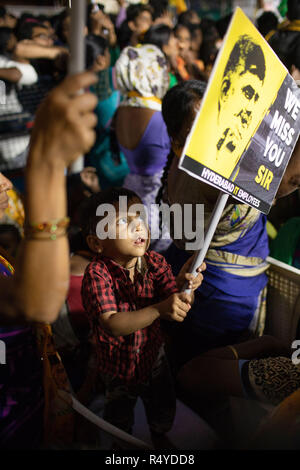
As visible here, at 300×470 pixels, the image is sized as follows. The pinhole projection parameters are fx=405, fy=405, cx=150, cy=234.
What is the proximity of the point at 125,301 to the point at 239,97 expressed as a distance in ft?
2.20

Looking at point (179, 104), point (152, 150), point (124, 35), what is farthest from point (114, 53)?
point (179, 104)

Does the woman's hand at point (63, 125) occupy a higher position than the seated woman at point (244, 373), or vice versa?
the woman's hand at point (63, 125)

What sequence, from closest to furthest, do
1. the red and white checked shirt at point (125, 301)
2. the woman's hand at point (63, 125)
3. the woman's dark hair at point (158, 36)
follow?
the woman's hand at point (63, 125) < the red and white checked shirt at point (125, 301) < the woman's dark hair at point (158, 36)

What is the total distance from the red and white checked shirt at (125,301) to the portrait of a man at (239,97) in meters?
0.46

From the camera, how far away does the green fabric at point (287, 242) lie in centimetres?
185

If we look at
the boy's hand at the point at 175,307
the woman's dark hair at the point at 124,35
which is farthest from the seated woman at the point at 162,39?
the boy's hand at the point at 175,307

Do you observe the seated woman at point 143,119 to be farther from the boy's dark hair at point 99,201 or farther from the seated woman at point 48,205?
the seated woman at point 48,205

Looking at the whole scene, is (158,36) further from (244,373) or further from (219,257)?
(244,373)

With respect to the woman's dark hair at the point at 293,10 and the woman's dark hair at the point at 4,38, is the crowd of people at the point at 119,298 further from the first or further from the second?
the woman's dark hair at the point at 4,38

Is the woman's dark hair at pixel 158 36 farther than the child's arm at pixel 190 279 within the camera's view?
Yes

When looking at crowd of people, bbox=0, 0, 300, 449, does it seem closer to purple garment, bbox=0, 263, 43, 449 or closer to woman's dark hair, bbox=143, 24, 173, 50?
purple garment, bbox=0, 263, 43, 449

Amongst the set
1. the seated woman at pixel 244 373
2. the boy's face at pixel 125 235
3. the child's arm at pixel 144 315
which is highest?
the boy's face at pixel 125 235

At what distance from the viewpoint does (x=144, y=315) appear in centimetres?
113

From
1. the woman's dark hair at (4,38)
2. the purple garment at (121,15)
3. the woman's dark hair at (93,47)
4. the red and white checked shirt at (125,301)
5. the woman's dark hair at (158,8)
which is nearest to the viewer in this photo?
the red and white checked shirt at (125,301)
